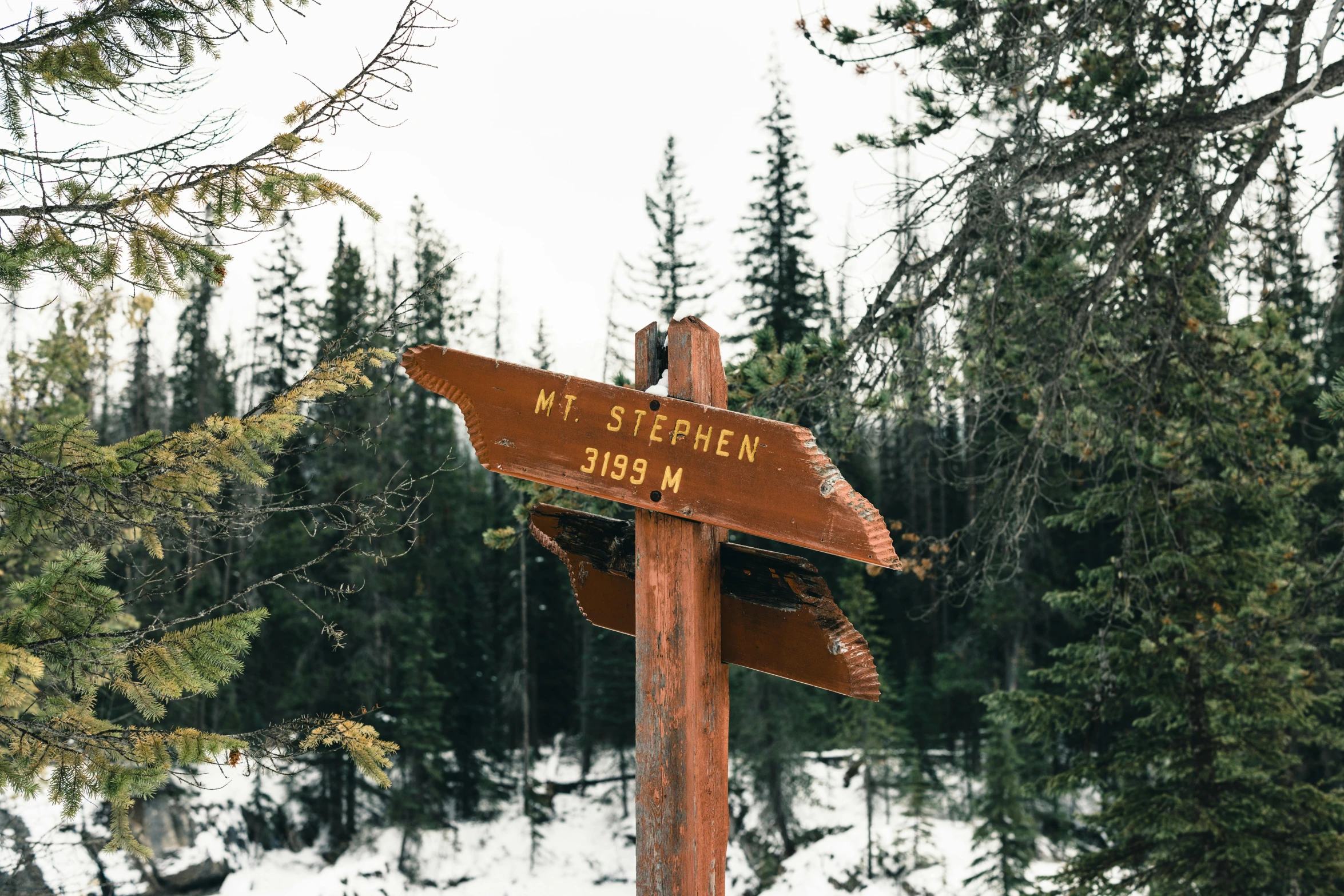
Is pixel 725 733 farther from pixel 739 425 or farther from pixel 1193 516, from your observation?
pixel 1193 516

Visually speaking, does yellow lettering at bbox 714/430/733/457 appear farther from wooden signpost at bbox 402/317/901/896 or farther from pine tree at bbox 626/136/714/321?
pine tree at bbox 626/136/714/321

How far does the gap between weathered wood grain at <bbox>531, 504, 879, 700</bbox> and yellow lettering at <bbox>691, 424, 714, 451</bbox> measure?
25 centimetres

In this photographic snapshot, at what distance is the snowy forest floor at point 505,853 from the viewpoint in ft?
54.8

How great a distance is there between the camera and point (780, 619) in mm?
2139

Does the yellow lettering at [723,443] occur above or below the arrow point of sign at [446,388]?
below

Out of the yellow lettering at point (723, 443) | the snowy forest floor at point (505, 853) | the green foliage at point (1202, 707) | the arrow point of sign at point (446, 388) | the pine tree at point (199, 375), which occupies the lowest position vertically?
the snowy forest floor at point (505, 853)

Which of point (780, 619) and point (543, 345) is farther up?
point (543, 345)

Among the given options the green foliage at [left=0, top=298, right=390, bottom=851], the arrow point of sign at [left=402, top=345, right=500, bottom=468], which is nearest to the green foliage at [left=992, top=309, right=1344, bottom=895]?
the arrow point of sign at [left=402, top=345, right=500, bottom=468]

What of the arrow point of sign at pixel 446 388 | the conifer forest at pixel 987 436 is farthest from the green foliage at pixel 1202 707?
the arrow point of sign at pixel 446 388

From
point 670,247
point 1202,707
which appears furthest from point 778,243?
point 1202,707

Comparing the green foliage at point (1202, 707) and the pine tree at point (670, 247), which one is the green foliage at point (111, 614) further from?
the pine tree at point (670, 247)

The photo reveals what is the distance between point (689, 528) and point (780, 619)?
0.32 meters

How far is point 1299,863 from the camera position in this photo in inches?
298

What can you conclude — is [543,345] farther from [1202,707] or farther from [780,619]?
[780,619]
